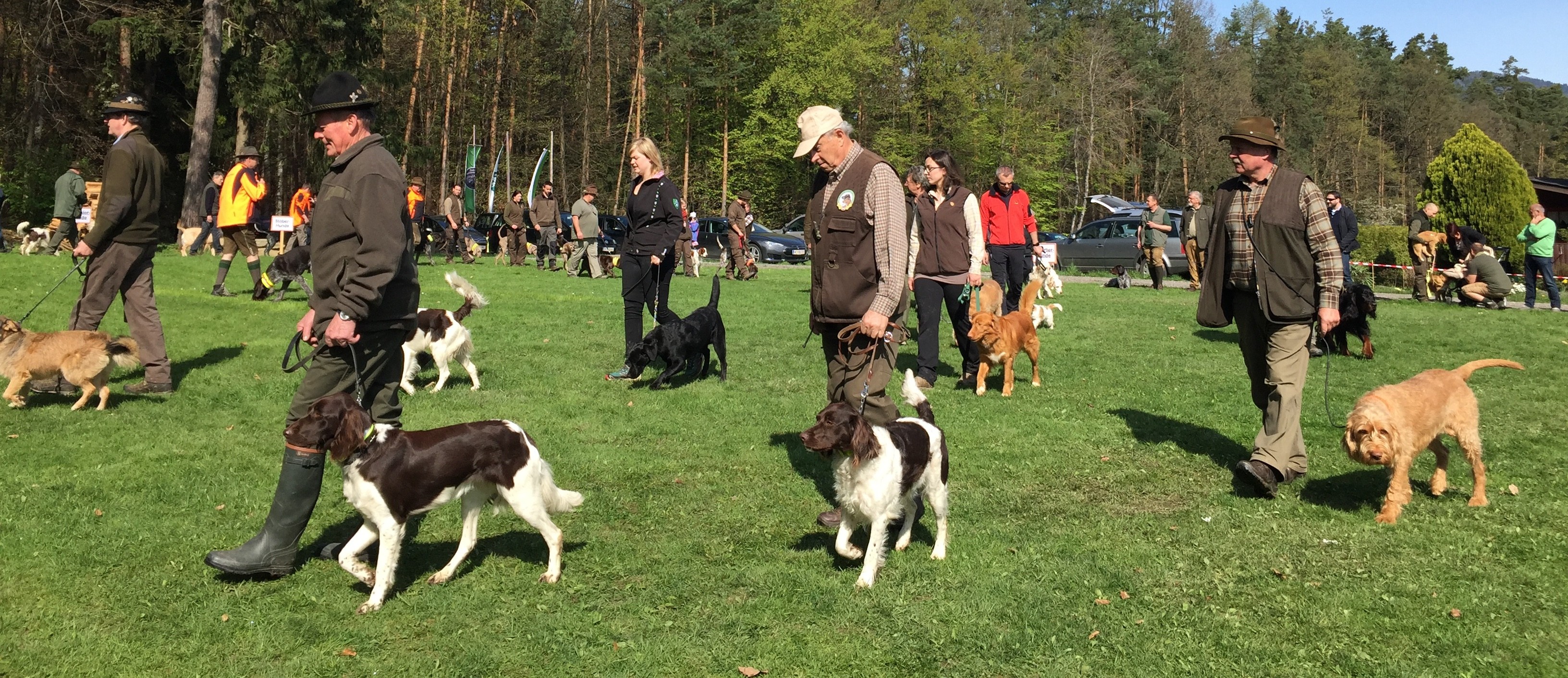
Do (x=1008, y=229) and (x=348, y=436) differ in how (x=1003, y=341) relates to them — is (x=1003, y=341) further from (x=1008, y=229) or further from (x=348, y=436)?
(x=348, y=436)

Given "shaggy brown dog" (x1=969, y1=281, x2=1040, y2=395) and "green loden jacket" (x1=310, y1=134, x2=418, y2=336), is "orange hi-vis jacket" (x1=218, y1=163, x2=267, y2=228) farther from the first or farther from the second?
"green loden jacket" (x1=310, y1=134, x2=418, y2=336)

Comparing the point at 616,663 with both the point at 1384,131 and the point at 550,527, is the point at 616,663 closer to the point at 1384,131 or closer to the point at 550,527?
the point at 550,527

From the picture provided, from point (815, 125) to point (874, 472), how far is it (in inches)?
66.6

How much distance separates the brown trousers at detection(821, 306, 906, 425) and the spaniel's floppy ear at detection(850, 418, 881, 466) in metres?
0.71

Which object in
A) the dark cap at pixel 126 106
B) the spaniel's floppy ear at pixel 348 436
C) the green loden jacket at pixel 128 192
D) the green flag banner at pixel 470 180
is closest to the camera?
the spaniel's floppy ear at pixel 348 436

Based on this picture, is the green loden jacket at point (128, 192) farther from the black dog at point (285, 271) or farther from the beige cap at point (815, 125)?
the black dog at point (285, 271)

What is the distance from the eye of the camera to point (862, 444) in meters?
4.32

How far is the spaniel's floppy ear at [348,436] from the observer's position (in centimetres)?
396

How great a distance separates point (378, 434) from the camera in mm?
4090

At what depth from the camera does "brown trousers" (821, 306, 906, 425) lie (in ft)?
16.9

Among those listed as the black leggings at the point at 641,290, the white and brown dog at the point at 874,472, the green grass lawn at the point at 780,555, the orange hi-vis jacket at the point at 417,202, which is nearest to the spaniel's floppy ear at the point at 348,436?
the green grass lawn at the point at 780,555

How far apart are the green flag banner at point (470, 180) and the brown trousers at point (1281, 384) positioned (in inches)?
1201

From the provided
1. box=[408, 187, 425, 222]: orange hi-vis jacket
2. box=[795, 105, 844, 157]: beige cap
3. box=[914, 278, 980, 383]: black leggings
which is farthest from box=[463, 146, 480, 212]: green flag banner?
box=[795, 105, 844, 157]: beige cap

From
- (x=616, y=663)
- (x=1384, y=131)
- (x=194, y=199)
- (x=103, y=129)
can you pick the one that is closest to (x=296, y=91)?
(x=194, y=199)
